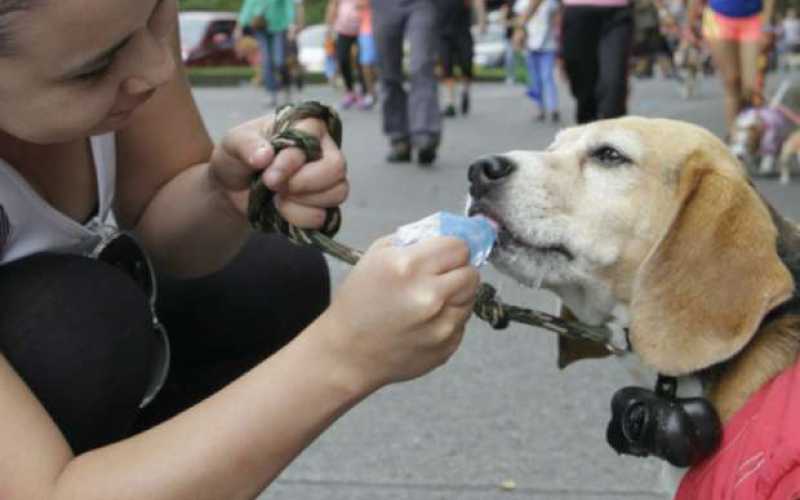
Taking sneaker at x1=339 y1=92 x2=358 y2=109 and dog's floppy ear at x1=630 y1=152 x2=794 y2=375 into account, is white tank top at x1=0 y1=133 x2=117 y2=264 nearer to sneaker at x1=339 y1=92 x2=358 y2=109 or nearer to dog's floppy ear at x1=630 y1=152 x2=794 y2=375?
dog's floppy ear at x1=630 y1=152 x2=794 y2=375

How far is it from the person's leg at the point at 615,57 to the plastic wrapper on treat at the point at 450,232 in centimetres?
647

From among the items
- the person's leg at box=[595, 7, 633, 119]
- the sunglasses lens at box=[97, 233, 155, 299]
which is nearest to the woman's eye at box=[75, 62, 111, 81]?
the sunglasses lens at box=[97, 233, 155, 299]

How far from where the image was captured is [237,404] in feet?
5.03

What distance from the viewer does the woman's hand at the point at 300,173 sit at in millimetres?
1810

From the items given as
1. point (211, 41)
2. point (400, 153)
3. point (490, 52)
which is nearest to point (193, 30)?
point (211, 41)

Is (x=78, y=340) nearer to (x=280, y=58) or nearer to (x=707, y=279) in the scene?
(x=707, y=279)

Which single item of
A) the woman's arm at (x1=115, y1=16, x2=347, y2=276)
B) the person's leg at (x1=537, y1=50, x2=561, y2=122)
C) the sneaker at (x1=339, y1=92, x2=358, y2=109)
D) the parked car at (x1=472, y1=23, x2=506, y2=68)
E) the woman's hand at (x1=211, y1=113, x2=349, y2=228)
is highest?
the woman's hand at (x1=211, y1=113, x2=349, y2=228)

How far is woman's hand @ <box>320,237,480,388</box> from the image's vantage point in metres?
1.45

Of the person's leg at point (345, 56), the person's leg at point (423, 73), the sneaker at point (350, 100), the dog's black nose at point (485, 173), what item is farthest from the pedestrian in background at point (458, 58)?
the dog's black nose at point (485, 173)

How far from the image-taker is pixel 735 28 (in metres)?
8.30

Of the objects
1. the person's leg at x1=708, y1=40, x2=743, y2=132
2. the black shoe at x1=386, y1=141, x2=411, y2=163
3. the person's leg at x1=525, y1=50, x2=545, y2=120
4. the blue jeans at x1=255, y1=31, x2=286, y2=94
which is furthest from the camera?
the blue jeans at x1=255, y1=31, x2=286, y2=94

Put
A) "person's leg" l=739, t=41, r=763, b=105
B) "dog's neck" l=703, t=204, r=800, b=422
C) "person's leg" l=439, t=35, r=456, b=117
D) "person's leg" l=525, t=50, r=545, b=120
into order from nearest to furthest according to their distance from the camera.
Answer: "dog's neck" l=703, t=204, r=800, b=422, "person's leg" l=739, t=41, r=763, b=105, "person's leg" l=525, t=50, r=545, b=120, "person's leg" l=439, t=35, r=456, b=117

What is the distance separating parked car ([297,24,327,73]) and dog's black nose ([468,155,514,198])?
27.8 metres

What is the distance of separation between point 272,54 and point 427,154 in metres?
7.40
